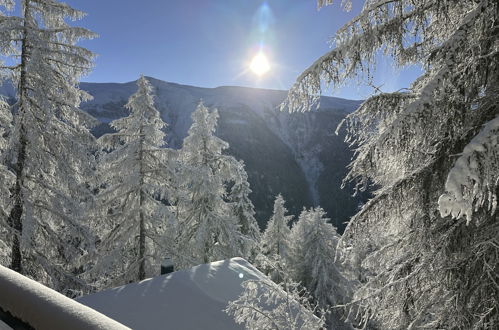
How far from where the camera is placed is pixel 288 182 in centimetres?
13925

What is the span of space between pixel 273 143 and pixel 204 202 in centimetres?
15020

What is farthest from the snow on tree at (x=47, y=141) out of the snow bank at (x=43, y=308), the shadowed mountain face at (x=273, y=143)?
the shadowed mountain face at (x=273, y=143)

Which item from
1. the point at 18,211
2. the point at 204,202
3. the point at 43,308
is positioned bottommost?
the point at 204,202

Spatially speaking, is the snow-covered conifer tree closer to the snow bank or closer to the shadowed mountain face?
the snow bank

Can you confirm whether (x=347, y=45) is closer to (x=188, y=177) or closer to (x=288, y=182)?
(x=188, y=177)

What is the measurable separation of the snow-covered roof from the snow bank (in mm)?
4375

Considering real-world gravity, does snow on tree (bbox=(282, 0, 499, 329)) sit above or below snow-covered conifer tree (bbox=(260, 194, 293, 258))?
above

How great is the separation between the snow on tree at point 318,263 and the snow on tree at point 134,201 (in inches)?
519

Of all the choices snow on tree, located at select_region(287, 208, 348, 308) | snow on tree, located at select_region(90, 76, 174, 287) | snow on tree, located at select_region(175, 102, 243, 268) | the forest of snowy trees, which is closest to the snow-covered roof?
the forest of snowy trees

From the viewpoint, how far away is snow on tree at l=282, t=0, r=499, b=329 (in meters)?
3.38

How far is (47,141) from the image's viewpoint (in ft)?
31.6

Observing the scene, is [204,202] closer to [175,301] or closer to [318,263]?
[175,301]

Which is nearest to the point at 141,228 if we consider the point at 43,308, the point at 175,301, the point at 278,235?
the point at 175,301

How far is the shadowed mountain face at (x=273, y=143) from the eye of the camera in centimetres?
12775
